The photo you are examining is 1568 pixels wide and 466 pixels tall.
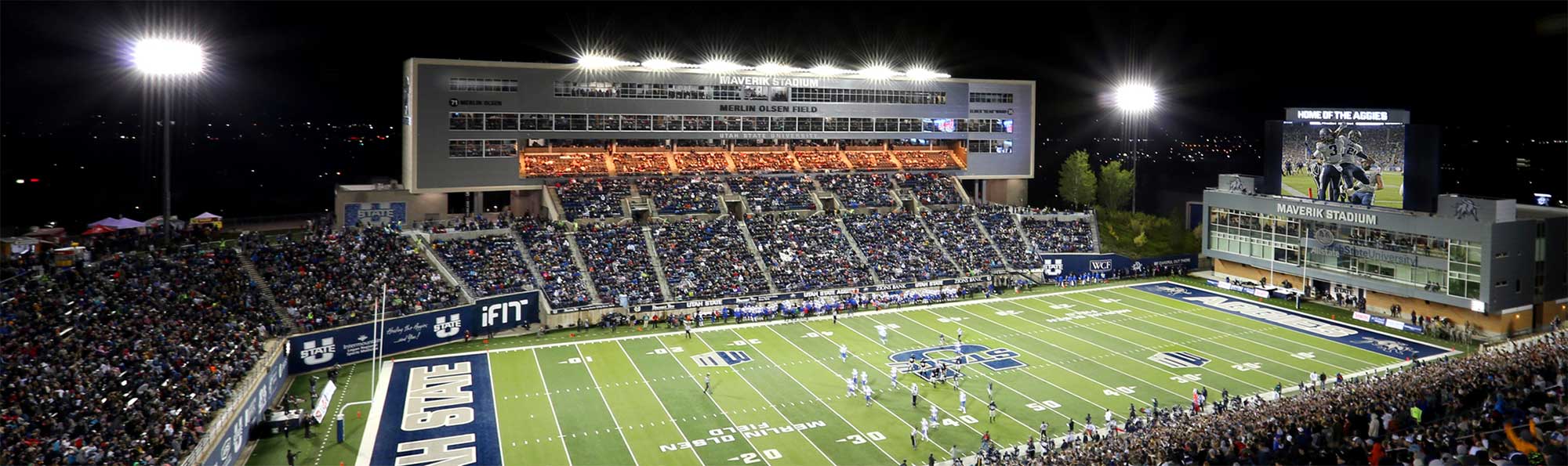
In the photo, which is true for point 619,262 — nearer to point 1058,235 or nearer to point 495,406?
point 495,406

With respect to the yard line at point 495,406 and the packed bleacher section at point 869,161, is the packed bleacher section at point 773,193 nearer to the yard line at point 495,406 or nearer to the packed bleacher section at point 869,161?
the packed bleacher section at point 869,161

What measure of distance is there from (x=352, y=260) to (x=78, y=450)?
2287 cm

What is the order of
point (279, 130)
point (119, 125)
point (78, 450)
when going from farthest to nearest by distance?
point (279, 130)
point (119, 125)
point (78, 450)

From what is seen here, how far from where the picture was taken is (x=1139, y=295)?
5447cm

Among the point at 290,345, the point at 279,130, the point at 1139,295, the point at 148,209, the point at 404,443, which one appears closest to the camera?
the point at 404,443

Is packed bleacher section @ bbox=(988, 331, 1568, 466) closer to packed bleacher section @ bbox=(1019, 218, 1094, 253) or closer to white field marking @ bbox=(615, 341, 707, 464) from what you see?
white field marking @ bbox=(615, 341, 707, 464)

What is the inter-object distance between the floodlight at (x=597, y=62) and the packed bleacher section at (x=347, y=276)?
1789 centimetres

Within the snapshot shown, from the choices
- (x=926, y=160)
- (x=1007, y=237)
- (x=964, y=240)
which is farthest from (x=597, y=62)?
(x=1007, y=237)

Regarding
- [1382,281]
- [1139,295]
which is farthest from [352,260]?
[1382,281]

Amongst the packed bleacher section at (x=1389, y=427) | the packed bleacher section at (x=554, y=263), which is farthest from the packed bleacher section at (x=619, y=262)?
the packed bleacher section at (x=1389, y=427)

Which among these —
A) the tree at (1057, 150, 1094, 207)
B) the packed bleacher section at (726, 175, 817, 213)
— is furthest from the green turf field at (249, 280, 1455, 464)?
the tree at (1057, 150, 1094, 207)

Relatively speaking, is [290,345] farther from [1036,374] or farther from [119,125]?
[119,125]

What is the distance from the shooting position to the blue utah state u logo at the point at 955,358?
122 ft

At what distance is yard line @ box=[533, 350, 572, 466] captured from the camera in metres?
27.8
